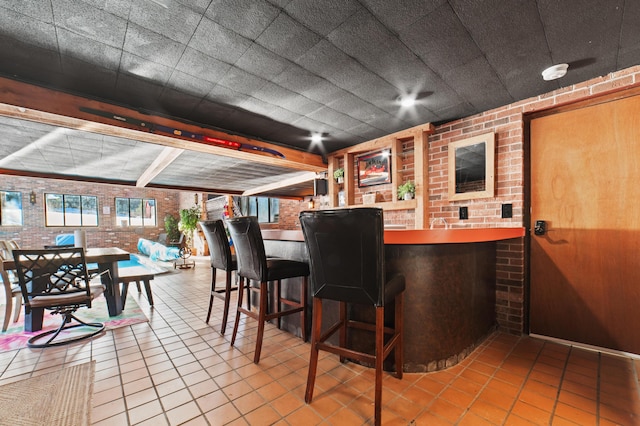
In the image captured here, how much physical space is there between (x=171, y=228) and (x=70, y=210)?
10.9 feet

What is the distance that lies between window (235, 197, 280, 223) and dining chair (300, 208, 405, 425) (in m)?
10.8

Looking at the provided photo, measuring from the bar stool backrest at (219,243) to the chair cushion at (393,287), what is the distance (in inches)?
66.1

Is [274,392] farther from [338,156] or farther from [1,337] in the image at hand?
[338,156]

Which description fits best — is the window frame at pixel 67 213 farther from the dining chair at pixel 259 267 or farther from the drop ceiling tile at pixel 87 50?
the dining chair at pixel 259 267

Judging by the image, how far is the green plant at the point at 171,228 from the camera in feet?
37.6

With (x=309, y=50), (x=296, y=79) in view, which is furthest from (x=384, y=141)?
(x=309, y=50)

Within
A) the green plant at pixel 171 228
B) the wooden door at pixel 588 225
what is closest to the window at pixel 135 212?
the green plant at pixel 171 228

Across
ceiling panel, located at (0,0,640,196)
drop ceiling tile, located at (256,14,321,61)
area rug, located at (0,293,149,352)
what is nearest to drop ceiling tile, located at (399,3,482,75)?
ceiling panel, located at (0,0,640,196)

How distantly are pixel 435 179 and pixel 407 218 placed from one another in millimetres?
607

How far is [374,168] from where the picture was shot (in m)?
3.97

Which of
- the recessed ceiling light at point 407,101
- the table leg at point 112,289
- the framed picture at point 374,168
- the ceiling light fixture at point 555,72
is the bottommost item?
the table leg at point 112,289

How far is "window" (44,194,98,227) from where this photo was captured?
30.7 ft

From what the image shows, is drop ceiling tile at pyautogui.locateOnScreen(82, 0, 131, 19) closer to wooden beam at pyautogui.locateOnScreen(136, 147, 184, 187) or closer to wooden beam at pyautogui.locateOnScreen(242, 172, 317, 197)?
wooden beam at pyautogui.locateOnScreen(136, 147, 184, 187)

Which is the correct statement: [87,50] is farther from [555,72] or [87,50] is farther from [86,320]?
[555,72]
